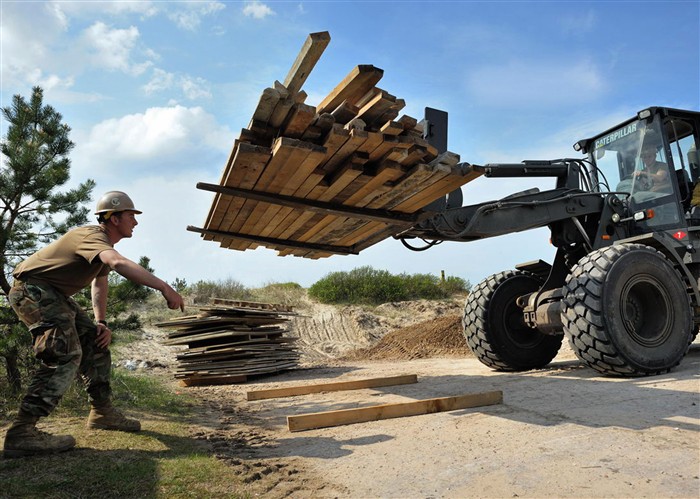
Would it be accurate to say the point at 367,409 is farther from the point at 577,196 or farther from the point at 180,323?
the point at 180,323

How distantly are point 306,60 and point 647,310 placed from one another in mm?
5312

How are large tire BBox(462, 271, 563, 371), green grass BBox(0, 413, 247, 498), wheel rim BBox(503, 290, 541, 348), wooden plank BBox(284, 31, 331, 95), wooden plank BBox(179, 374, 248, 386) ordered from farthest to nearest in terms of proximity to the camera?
wooden plank BBox(179, 374, 248, 386) → wheel rim BBox(503, 290, 541, 348) → large tire BBox(462, 271, 563, 371) → wooden plank BBox(284, 31, 331, 95) → green grass BBox(0, 413, 247, 498)

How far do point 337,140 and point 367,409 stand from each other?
2302 millimetres

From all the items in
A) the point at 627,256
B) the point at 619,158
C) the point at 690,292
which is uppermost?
the point at 619,158

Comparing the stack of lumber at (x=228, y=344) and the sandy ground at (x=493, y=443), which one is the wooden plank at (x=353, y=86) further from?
the stack of lumber at (x=228, y=344)

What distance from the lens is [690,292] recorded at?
7020 millimetres

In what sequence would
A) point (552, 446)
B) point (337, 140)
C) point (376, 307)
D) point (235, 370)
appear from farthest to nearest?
point (376, 307) → point (235, 370) → point (337, 140) → point (552, 446)

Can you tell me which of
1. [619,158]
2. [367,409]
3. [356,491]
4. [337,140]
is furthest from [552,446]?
[619,158]

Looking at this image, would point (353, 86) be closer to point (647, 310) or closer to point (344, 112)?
point (344, 112)

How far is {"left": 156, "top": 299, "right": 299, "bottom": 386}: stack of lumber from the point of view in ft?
28.8

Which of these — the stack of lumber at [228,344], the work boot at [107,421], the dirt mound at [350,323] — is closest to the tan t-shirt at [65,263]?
the work boot at [107,421]

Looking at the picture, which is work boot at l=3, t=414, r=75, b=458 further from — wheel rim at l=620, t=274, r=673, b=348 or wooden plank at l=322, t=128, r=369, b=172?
wheel rim at l=620, t=274, r=673, b=348

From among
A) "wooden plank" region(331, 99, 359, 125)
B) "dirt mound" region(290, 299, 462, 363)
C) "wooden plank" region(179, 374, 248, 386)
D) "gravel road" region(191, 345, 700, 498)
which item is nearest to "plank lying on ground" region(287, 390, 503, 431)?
"gravel road" region(191, 345, 700, 498)

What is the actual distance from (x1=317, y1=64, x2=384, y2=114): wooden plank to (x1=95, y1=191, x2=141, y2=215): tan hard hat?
1.72m
